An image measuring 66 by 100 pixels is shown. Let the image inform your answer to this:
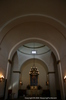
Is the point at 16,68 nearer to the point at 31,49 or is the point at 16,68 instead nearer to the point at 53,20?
the point at 31,49

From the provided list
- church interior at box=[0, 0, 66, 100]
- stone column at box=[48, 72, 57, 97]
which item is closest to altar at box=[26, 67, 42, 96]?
church interior at box=[0, 0, 66, 100]

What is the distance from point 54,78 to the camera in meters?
13.3

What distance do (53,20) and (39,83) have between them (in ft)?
41.1

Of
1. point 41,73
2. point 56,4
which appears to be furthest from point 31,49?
point 56,4

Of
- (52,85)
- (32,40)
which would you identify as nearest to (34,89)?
(52,85)

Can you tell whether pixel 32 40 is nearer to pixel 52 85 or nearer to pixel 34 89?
pixel 52 85

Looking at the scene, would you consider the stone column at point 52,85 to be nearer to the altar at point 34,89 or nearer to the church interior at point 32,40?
the church interior at point 32,40

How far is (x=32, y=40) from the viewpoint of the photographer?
28.6 feet

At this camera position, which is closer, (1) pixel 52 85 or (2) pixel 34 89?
(1) pixel 52 85

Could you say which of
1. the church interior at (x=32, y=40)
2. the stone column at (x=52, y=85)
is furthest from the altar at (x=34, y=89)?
the stone column at (x=52, y=85)

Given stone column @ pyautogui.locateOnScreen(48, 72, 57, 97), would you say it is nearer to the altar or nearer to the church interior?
the church interior

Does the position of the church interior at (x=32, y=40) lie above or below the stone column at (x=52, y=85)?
above

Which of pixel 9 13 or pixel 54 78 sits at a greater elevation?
pixel 9 13

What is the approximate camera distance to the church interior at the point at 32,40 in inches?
194
